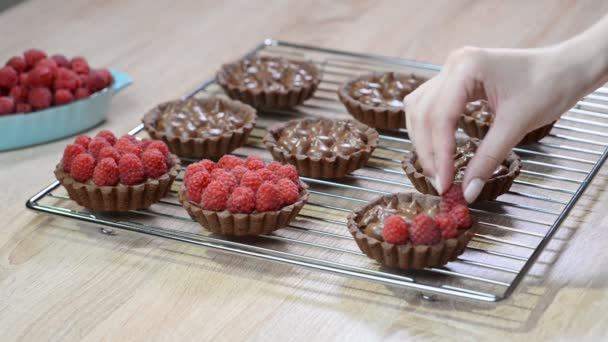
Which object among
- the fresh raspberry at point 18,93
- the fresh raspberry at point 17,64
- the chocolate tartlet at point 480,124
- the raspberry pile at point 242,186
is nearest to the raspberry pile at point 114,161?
the raspberry pile at point 242,186

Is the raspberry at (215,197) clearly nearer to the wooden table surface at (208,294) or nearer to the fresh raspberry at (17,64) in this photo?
the wooden table surface at (208,294)

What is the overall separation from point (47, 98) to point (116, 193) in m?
0.61

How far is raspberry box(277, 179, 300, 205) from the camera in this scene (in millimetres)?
2236

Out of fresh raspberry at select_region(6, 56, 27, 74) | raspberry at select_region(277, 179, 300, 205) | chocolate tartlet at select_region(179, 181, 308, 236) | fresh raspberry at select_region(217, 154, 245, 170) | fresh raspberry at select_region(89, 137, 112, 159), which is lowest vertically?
chocolate tartlet at select_region(179, 181, 308, 236)

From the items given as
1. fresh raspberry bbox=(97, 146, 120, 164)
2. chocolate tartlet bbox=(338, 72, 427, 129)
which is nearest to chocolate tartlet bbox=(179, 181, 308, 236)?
fresh raspberry bbox=(97, 146, 120, 164)

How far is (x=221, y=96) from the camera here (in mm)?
3121

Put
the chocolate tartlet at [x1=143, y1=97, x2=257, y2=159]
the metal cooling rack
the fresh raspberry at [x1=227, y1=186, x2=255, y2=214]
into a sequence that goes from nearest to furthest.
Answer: the metal cooling rack → the fresh raspberry at [x1=227, y1=186, x2=255, y2=214] → the chocolate tartlet at [x1=143, y1=97, x2=257, y2=159]

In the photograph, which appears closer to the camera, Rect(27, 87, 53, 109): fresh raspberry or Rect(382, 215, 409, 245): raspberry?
Rect(382, 215, 409, 245): raspberry

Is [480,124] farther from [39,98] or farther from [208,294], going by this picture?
[39,98]

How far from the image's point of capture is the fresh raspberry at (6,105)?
2727 millimetres

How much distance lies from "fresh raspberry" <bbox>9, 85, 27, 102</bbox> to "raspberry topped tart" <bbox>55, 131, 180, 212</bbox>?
1.48 ft

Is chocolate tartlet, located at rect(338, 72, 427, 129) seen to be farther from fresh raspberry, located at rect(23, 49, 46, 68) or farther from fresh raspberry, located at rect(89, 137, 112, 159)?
fresh raspberry, located at rect(23, 49, 46, 68)

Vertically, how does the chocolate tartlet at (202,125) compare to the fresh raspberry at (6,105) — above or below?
below

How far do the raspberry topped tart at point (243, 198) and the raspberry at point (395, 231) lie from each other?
27cm
